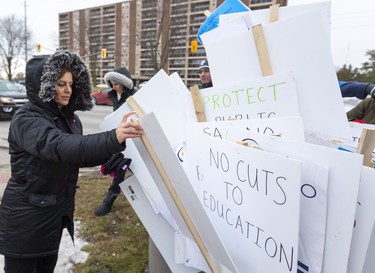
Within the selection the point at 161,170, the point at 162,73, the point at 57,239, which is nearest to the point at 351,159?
the point at 161,170

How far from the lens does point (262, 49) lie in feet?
4.32

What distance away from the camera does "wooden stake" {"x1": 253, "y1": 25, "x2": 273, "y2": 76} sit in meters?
1.31

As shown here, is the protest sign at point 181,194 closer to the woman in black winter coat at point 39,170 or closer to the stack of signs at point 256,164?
the stack of signs at point 256,164

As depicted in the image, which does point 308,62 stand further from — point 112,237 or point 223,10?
point 112,237

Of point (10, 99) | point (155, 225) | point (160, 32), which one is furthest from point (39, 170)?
point (160, 32)

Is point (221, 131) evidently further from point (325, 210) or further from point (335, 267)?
point (335, 267)

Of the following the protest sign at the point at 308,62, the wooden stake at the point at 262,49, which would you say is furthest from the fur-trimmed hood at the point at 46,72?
the wooden stake at the point at 262,49

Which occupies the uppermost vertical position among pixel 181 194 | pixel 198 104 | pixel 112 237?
pixel 198 104

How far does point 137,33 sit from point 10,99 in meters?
25.0

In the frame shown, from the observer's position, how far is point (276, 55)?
51.8 inches

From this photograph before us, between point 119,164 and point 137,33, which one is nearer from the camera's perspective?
point 119,164

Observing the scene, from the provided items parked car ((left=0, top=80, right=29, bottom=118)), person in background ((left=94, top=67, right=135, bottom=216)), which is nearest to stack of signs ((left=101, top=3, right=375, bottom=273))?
person in background ((left=94, top=67, right=135, bottom=216))

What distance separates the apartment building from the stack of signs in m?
24.5

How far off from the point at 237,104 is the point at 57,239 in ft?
4.44
